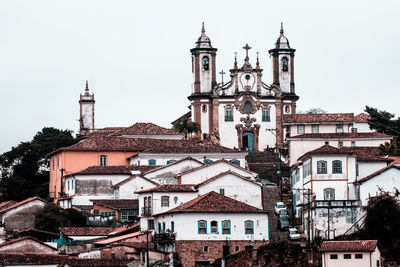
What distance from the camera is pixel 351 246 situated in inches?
2904

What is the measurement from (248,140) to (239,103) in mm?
3894

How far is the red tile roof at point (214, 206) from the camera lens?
3174 inches

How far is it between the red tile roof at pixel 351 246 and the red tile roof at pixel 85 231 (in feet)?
61.3

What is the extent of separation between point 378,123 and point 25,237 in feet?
177

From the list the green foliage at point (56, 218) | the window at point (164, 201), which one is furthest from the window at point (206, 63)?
the window at point (164, 201)

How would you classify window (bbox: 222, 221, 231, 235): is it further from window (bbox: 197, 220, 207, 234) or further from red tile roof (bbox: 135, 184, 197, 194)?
red tile roof (bbox: 135, 184, 197, 194)

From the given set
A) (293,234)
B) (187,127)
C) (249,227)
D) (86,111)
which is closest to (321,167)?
(293,234)

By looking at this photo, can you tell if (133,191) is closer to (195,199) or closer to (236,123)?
(195,199)

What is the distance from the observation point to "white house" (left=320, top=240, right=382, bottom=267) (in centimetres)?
7312

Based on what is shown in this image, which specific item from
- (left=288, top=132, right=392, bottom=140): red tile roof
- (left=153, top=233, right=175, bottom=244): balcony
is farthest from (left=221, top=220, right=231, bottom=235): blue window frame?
(left=288, top=132, right=392, bottom=140): red tile roof

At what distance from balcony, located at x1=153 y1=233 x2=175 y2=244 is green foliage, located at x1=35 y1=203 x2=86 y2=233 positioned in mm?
11258

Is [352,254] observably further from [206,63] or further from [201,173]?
[206,63]

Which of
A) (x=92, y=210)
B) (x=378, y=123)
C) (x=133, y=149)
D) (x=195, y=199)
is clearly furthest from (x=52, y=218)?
(x=378, y=123)

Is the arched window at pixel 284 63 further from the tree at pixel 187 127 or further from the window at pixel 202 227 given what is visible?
the window at pixel 202 227
